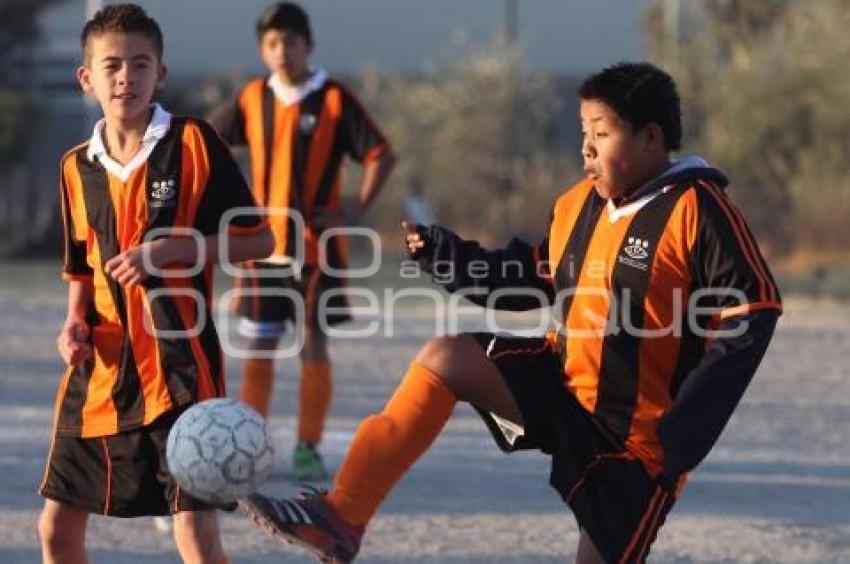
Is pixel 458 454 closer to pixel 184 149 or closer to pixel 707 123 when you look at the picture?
pixel 184 149

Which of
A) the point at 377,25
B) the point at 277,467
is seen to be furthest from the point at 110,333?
the point at 377,25

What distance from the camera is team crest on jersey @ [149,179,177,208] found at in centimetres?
631

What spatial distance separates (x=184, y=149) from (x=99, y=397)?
729 mm

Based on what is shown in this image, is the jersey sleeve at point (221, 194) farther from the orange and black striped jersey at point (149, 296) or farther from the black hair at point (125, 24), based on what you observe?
the black hair at point (125, 24)

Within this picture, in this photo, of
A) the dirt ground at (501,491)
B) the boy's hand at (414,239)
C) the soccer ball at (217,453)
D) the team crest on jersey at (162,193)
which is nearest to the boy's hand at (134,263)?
the team crest on jersey at (162,193)

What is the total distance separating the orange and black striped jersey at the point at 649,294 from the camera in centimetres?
580

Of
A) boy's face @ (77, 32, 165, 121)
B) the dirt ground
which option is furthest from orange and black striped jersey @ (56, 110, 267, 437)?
the dirt ground

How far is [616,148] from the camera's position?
19.5ft

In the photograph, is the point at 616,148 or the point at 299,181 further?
the point at 299,181

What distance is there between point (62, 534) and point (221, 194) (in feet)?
3.41

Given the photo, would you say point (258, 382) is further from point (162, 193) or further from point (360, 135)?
point (162, 193)

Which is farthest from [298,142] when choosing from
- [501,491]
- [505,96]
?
[505,96]

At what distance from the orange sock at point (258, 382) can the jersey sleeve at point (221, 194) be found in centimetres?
374

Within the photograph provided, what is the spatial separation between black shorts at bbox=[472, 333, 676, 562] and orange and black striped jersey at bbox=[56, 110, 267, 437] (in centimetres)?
84
